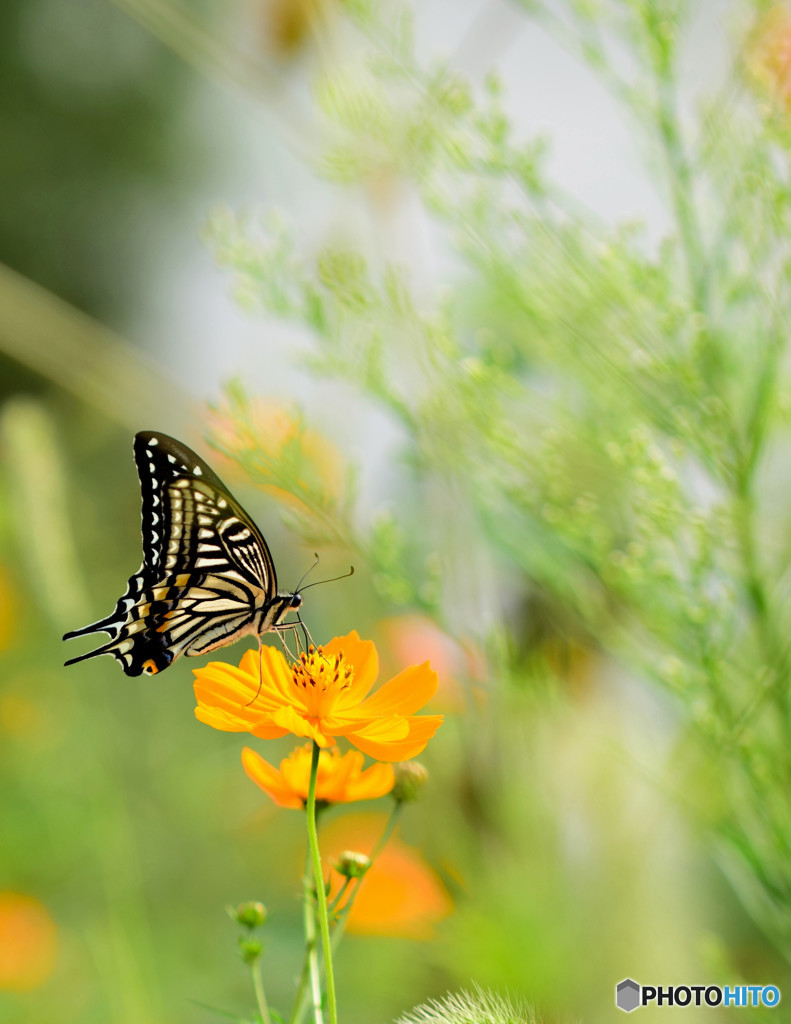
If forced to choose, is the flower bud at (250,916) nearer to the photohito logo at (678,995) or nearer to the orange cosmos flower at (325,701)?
the orange cosmos flower at (325,701)

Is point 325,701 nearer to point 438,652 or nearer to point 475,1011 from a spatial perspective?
point 475,1011

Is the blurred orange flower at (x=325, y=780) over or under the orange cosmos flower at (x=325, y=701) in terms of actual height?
under

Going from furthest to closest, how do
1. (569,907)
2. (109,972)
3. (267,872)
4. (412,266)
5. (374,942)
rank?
(267,872) → (374,942) → (109,972) → (412,266) → (569,907)

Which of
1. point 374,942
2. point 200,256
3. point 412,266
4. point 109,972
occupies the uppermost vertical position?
point 200,256

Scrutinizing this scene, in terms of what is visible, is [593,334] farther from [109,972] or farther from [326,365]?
[109,972]

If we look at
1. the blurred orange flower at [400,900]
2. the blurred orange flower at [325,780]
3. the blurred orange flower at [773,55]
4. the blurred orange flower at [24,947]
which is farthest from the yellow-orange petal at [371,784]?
the blurred orange flower at [24,947]

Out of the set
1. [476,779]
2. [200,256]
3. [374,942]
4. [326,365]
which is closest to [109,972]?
[374,942]

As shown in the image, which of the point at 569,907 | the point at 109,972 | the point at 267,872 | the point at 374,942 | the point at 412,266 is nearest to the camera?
the point at 569,907

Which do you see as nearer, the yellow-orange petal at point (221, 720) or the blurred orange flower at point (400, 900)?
the yellow-orange petal at point (221, 720)
